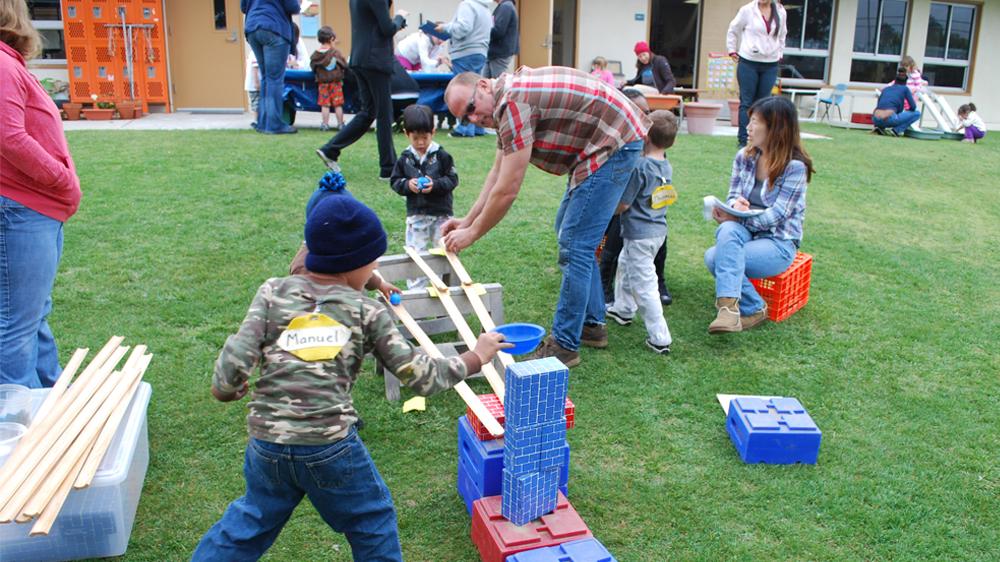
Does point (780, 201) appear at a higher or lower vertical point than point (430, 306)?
higher

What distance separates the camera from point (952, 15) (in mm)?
19062

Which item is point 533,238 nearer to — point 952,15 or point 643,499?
point 643,499

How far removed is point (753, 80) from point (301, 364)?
29.6 feet

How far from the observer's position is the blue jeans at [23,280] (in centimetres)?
289

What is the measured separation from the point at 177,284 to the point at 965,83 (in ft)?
67.0

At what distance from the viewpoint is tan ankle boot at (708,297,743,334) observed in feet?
14.3

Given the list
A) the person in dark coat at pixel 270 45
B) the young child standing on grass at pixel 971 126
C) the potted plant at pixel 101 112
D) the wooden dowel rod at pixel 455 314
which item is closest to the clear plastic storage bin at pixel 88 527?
the wooden dowel rod at pixel 455 314

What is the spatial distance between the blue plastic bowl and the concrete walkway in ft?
29.1

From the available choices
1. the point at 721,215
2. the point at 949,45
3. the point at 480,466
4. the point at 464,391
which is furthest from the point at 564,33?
the point at 480,466

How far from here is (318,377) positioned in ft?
6.98

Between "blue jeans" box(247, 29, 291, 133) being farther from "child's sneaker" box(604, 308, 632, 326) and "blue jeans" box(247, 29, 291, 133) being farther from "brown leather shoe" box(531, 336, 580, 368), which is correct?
"brown leather shoe" box(531, 336, 580, 368)

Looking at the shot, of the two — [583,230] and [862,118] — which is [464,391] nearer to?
[583,230]

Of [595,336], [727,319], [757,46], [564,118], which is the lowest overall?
[595,336]

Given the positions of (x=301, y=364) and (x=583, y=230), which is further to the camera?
(x=583, y=230)
